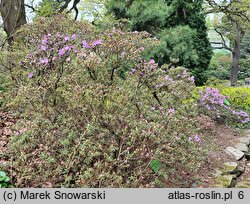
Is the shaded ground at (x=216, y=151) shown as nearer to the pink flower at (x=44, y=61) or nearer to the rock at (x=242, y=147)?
the rock at (x=242, y=147)

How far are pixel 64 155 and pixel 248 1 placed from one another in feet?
39.5

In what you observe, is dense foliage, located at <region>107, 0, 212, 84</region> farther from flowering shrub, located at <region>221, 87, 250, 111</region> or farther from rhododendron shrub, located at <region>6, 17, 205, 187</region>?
rhododendron shrub, located at <region>6, 17, 205, 187</region>

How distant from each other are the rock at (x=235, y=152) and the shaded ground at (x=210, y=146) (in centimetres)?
9

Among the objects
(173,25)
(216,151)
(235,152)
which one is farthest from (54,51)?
(173,25)

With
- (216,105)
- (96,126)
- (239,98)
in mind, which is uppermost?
(96,126)

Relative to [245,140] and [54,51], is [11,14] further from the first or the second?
[245,140]

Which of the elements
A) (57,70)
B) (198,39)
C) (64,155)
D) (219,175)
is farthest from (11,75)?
(198,39)

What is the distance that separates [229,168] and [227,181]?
59cm

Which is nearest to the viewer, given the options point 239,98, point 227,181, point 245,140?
point 227,181

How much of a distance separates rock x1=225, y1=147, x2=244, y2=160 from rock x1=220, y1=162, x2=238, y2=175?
1.54 feet

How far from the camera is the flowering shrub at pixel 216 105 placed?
6.01m

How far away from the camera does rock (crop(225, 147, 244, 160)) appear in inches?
200

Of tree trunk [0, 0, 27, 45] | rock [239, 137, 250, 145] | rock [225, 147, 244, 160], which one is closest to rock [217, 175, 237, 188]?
rock [225, 147, 244, 160]

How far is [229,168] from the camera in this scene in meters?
4.41
